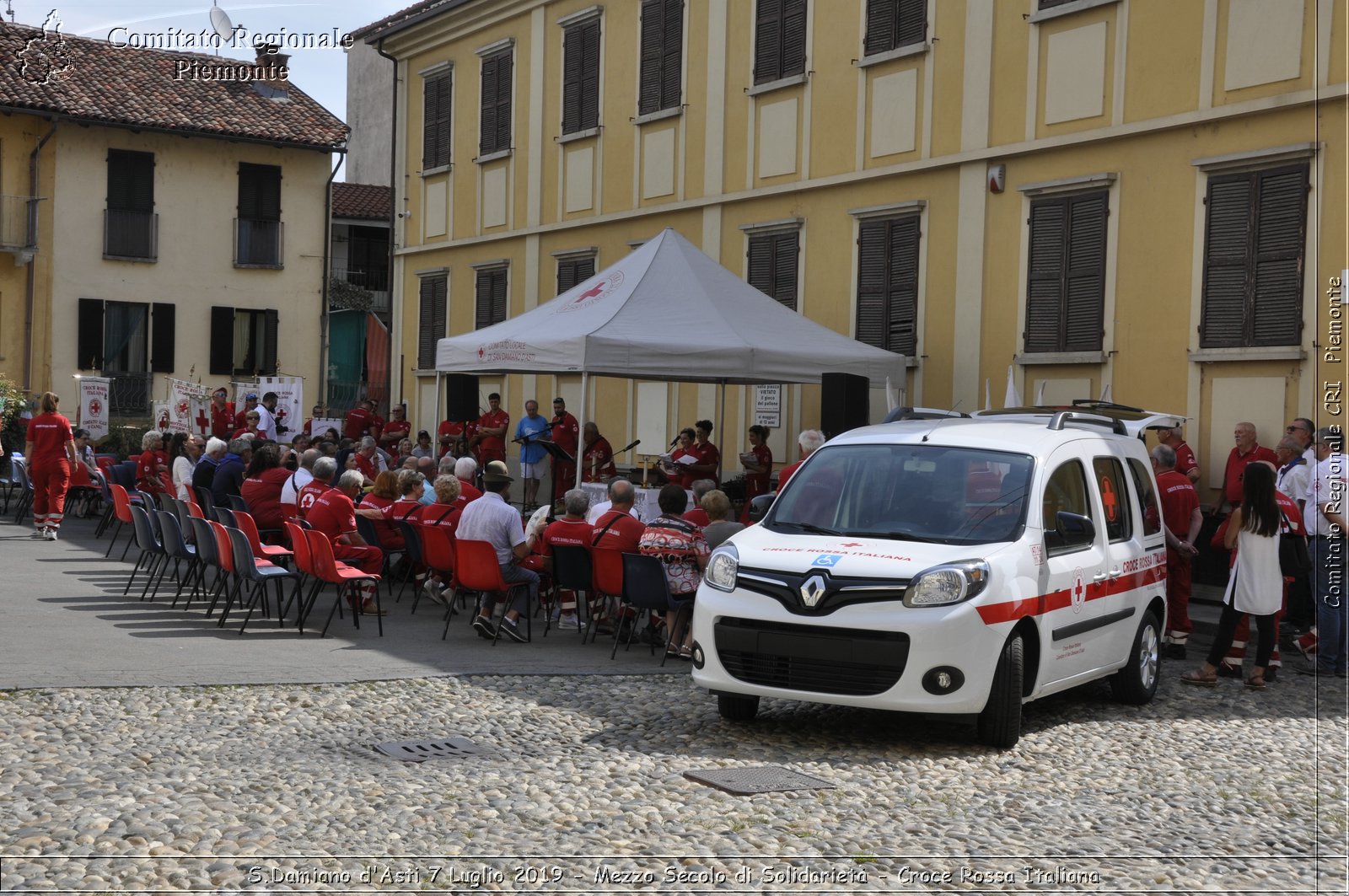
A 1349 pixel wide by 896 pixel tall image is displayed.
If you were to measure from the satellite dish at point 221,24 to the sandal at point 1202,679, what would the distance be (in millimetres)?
25711

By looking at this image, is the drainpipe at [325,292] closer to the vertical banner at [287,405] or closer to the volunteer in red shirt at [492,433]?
the vertical banner at [287,405]

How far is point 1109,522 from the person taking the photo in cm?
926

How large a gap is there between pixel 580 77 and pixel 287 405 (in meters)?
8.30

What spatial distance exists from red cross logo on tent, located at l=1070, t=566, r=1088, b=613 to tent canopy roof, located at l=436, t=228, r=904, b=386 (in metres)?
5.71

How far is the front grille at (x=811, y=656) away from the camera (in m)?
7.67

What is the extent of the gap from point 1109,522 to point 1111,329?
5.82 m

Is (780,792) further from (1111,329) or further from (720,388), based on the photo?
(720,388)

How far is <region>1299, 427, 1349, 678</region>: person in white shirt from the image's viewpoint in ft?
35.5

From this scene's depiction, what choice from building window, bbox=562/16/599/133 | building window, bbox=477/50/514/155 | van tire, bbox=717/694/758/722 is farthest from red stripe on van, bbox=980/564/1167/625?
building window, bbox=477/50/514/155

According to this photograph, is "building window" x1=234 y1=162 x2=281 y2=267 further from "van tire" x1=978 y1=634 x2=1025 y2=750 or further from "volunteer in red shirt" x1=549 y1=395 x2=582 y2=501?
"van tire" x1=978 y1=634 x2=1025 y2=750

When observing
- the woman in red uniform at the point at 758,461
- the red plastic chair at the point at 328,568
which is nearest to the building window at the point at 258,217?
the woman in red uniform at the point at 758,461

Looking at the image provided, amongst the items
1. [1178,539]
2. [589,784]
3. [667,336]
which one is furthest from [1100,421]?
[589,784]

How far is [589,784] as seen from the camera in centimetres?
683

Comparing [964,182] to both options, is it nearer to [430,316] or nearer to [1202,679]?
[1202,679]
